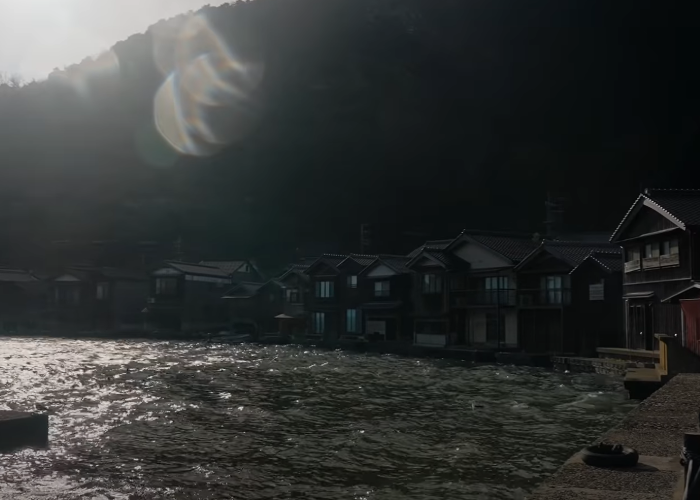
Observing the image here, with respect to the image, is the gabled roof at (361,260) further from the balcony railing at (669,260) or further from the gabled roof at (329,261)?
the balcony railing at (669,260)

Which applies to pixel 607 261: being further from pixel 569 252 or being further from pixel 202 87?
pixel 202 87

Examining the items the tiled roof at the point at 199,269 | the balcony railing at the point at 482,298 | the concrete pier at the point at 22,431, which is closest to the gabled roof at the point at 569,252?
the balcony railing at the point at 482,298

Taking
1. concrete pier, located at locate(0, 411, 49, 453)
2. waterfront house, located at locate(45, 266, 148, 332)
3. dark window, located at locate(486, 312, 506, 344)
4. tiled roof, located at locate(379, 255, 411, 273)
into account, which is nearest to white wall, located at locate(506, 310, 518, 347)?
dark window, located at locate(486, 312, 506, 344)

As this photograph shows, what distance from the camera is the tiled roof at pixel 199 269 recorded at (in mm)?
74750

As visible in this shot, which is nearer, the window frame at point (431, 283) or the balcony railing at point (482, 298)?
the balcony railing at point (482, 298)

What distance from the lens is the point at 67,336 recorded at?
71312mm

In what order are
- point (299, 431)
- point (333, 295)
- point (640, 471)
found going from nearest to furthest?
point (640, 471) < point (299, 431) < point (333, 295)

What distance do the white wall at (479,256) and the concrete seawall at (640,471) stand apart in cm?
3488

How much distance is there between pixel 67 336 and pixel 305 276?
25977mm

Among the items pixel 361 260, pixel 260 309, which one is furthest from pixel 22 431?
pixel 260 309

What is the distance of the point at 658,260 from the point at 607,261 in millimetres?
8596

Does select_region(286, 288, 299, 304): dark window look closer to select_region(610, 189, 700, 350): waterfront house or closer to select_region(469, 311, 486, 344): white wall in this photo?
select_region(469, 311, 486, 344): white wall

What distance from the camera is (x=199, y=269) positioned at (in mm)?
76938

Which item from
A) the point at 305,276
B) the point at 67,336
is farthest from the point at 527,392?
the point at 67,336
